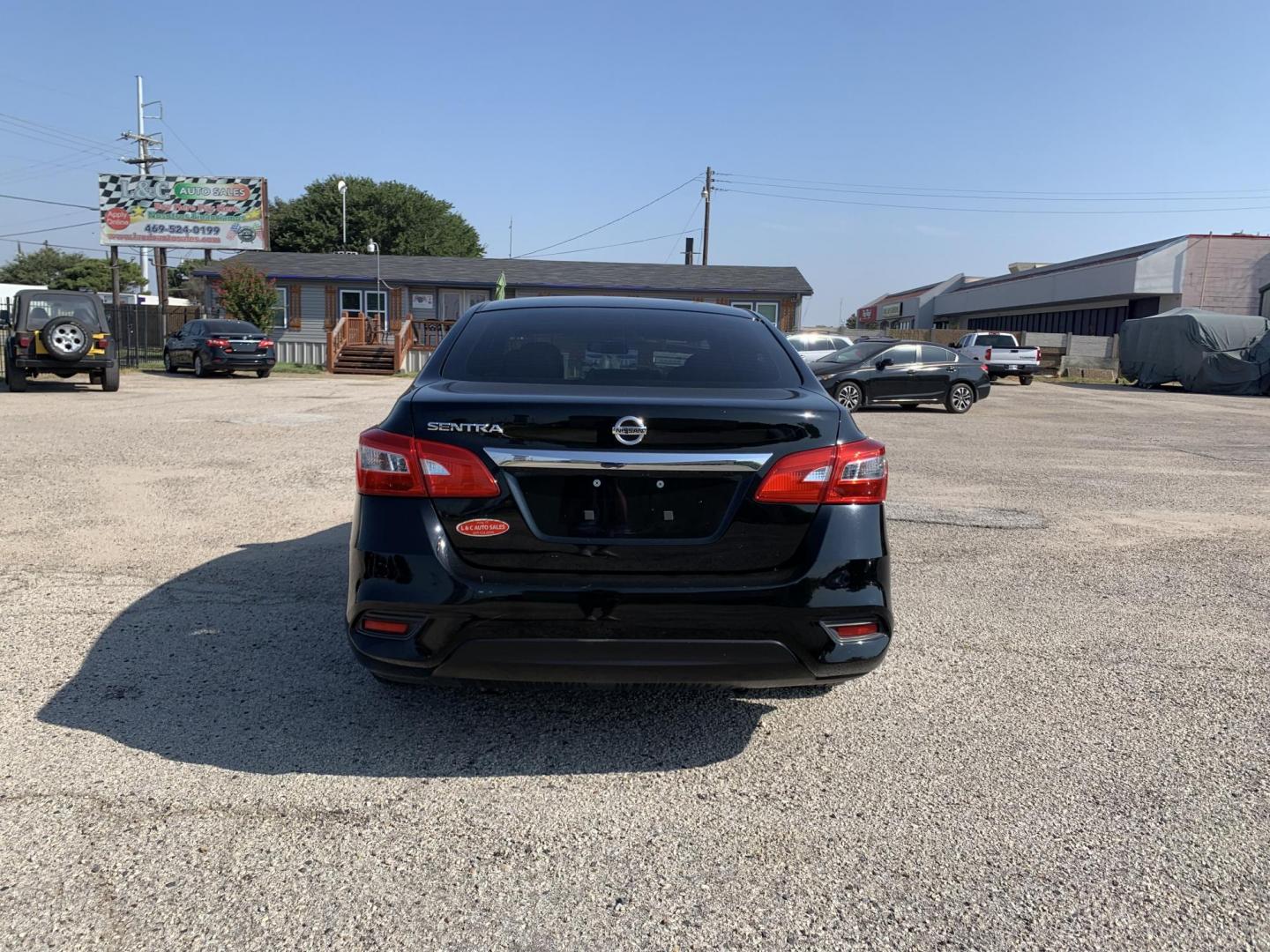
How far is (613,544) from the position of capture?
284cm

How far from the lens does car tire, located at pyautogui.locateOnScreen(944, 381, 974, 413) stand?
737 inches

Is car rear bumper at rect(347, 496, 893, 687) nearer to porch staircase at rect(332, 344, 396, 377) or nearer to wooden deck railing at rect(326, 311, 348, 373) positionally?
porch staircase at rect(332, 344, 396, 377)

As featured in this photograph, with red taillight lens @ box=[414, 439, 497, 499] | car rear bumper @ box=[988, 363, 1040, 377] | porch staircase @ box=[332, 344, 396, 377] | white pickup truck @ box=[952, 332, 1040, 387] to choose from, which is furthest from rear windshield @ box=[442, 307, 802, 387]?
porch staircase @ box=[332, 344, 396, 377]

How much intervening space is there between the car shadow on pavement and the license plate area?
680 millimetres

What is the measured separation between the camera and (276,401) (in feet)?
57.5

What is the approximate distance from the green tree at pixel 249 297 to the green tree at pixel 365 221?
2848cm

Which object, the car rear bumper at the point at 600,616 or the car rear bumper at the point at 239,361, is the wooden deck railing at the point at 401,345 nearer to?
the car rear bumper at the point at 239,361

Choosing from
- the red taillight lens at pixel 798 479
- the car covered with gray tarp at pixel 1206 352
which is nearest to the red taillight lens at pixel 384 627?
the red taillight lens at pixel 798 479

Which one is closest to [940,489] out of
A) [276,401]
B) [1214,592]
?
[1214,592]

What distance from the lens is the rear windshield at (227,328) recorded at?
25.6m

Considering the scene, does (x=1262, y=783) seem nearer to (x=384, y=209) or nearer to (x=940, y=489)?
(x=940, y=489)

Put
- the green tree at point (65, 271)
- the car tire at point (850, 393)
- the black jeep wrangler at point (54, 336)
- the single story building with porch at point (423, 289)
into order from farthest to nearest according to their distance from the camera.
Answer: the green tree at point (65, 271) < the single story building with porch at point (423, 289) < the car tire at point (850, 393) < the black jeep wrangler at point (54, 336)

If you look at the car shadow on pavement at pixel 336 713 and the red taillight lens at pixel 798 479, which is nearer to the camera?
the red taillight lens at pixel 798 479

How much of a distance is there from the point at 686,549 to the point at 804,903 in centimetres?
105
